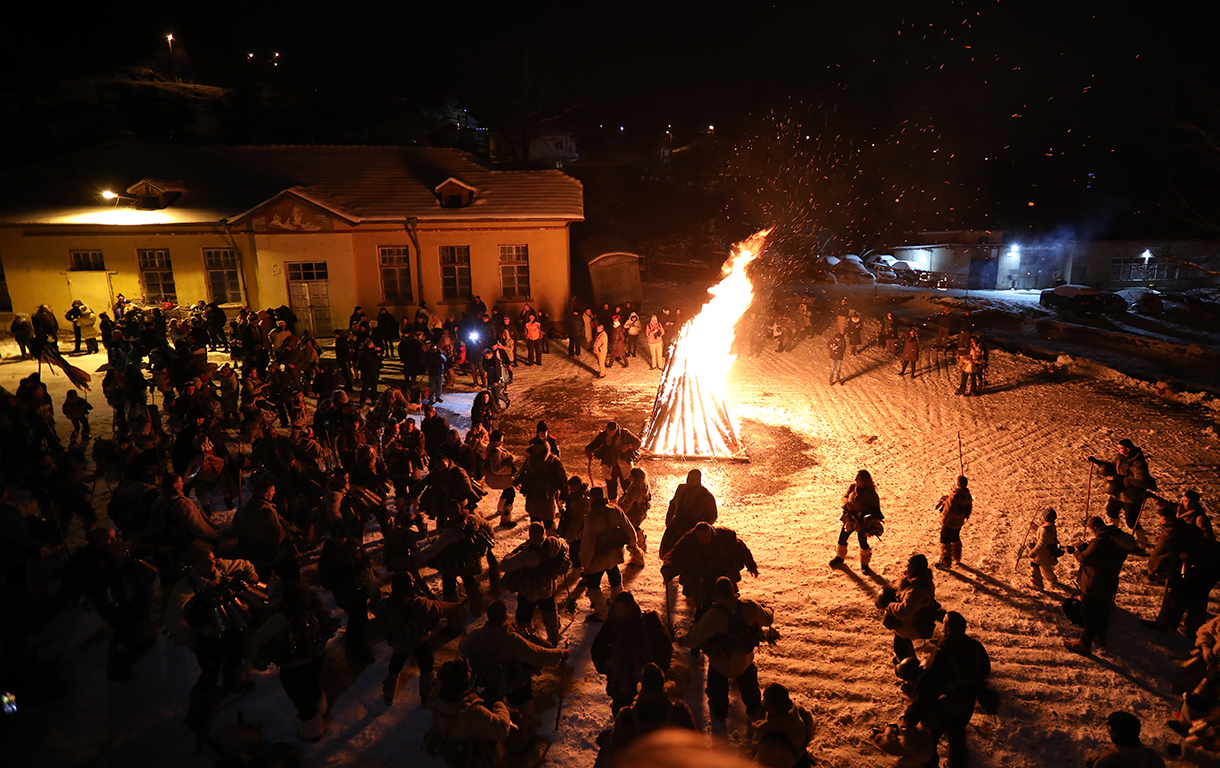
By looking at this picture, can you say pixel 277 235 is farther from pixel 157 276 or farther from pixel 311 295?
pixel 157 276

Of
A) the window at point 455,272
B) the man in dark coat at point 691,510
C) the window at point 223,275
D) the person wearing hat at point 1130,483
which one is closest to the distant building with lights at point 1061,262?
the window at point 455,272

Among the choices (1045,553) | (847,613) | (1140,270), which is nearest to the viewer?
(847,613)

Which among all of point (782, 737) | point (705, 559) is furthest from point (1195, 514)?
point (782, 737)

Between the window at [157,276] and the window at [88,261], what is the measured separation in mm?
1266

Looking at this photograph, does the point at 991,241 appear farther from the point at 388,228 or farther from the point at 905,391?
the point at 388,228

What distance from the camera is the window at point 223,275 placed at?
23.6m

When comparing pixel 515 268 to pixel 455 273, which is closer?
pixel 455 273

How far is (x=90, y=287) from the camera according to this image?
23.2 m

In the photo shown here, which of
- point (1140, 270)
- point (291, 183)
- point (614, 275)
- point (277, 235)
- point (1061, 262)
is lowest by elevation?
point (1140, 270)

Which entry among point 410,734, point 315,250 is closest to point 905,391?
point 410,734

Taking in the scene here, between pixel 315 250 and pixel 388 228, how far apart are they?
103 inches

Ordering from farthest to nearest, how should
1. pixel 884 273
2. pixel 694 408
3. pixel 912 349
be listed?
pixel 884 273 → pixel 912 349 → pixel 694 408

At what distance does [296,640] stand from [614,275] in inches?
853

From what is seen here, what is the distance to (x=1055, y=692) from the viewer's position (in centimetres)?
670
